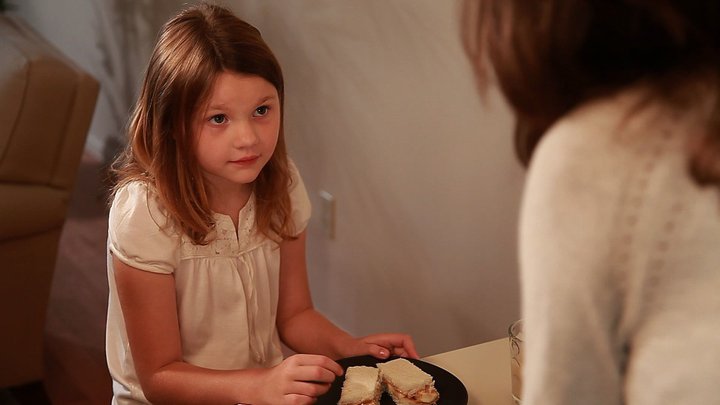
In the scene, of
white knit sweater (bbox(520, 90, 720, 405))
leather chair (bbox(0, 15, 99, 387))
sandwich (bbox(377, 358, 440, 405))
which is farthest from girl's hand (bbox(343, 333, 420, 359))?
leather chair (bbox(0, 15, 99, 387))

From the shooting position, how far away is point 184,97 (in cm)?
146

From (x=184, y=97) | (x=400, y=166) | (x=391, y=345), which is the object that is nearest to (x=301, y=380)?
(x=391, y=345)

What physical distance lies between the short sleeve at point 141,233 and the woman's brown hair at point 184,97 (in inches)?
0.7

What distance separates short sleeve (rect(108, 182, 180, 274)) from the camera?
1459mm

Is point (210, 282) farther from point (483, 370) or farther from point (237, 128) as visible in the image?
point (483, 370)

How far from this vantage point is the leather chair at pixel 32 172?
2.39m

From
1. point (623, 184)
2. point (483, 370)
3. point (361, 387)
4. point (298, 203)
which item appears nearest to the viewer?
point (623, 184)

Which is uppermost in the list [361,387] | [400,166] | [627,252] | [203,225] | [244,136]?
[627,252]

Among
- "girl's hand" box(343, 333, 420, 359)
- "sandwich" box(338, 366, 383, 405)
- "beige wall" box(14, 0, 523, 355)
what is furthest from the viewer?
"beige wall" box(14, 0, 523, 355)

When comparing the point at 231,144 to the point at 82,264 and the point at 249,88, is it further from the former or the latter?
the point at 82,264

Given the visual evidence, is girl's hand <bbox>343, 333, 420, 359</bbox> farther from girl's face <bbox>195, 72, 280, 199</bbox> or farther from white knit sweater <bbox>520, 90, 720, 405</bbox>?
white knit sweater <bbox>520, 90, 720, 405</bbox>

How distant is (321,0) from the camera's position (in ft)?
8.25

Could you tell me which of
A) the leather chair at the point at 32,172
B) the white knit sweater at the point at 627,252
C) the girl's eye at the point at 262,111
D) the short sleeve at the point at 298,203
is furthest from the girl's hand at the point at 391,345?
the leather chair at the point at 32,172

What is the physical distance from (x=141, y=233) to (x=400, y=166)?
961 millimetres
